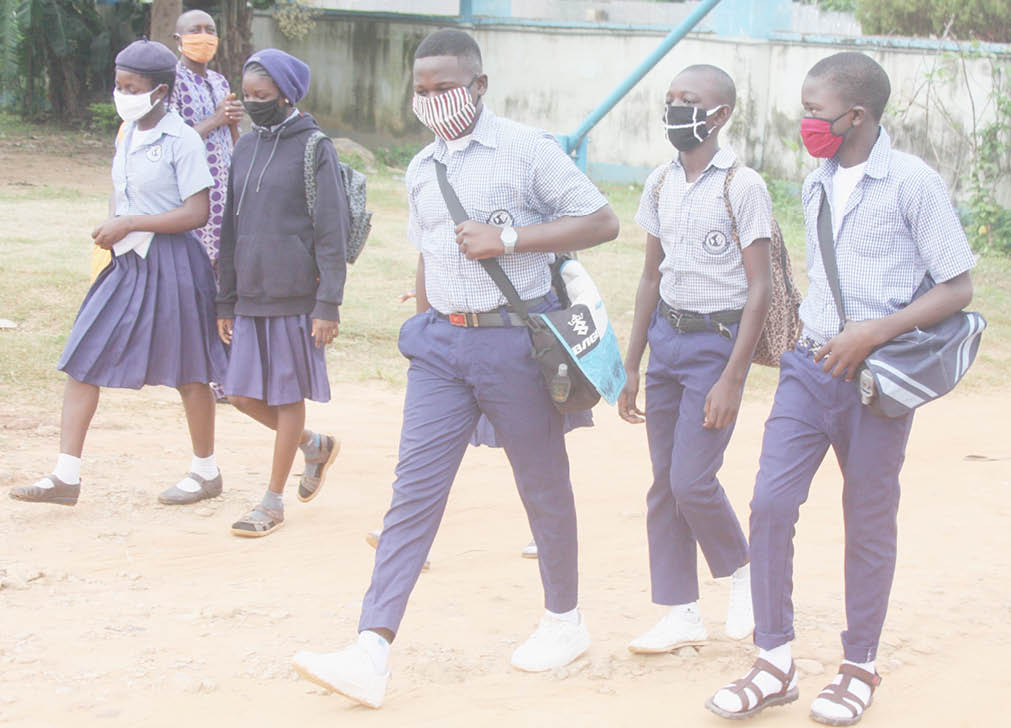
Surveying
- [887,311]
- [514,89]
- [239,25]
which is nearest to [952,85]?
[514,89]

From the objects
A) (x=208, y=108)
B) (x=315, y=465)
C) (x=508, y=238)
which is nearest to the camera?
(x=508, y=238)

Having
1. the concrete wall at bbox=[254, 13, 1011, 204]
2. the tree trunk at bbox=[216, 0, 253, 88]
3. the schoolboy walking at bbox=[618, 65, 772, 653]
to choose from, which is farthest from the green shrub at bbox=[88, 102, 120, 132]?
the schoolboy walking at bbox=[618, 65, 772, 653]

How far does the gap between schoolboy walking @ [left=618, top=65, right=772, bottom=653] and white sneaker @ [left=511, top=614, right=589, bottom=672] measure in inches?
8.2

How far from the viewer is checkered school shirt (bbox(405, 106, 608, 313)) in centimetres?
380

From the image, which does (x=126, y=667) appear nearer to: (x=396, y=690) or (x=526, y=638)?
(x=396, y=690)

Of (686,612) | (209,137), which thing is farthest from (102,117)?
(686,612)

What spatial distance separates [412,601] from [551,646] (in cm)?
84

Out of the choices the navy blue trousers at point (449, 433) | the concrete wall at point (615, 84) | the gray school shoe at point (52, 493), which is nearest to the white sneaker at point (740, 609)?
the navy blue trousers at point (449, 433)

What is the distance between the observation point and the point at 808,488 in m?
3.57

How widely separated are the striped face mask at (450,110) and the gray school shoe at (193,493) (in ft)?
8.99

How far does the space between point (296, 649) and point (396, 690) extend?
47 cm

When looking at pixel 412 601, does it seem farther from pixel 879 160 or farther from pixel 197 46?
pixel 197 46

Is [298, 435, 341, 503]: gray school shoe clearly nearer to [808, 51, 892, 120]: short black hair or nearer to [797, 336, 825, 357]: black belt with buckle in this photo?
[797, 336, 825, 357]: black belt with buckle

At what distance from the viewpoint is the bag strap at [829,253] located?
3605mm
